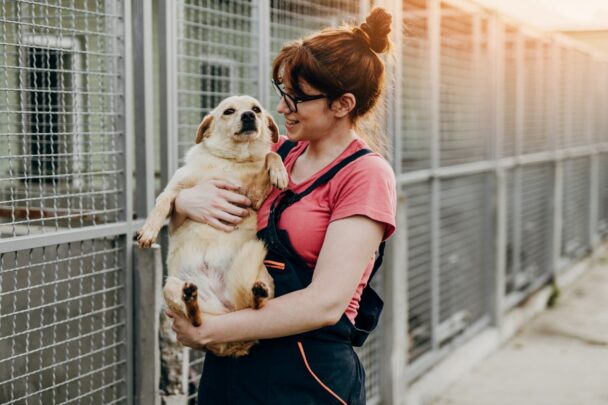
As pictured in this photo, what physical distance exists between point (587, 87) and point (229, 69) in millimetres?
8131

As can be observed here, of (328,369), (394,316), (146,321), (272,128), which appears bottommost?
(394,316)

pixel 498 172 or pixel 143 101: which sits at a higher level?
pixel 143 101

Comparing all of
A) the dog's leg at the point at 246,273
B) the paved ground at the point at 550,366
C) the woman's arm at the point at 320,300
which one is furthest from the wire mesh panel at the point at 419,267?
the woman's arm at the point at 320,300

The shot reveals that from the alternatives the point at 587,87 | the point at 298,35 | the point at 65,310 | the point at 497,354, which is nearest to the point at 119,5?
the point at 65,310

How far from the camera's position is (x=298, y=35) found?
4383 mm

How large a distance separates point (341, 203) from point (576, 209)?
913 centimetres

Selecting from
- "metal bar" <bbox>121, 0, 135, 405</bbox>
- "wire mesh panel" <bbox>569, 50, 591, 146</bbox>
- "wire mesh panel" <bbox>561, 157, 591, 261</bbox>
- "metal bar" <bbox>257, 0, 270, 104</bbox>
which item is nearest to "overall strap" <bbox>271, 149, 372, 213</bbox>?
"metal bar" <bbox>121, 0, 135, 405</bbox>

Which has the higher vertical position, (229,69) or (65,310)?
(229,69)

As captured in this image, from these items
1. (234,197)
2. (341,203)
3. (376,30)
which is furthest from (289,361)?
(376,30)

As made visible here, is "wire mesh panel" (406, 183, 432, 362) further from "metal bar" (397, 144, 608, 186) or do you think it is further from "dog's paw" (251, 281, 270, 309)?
"dog's paw" (251, 281, 270, 309)

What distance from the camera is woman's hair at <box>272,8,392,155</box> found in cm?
217

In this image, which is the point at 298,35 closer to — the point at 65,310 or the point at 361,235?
the point at 65,310

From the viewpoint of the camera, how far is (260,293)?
7.07 ft

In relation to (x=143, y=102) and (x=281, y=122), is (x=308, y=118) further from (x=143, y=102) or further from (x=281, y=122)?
(x=281, y=122)
